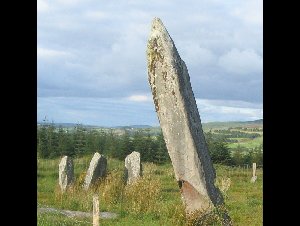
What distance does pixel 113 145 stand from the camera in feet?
87.0

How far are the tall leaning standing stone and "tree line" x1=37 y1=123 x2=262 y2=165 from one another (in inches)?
599

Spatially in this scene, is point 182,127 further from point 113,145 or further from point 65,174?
point 113,145

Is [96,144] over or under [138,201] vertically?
over

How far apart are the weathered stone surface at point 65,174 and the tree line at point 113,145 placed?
8360mm

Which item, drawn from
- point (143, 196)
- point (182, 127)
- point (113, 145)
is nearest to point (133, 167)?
point (143, 196)

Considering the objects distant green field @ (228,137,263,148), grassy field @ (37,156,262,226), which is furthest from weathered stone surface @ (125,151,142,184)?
distant green field @ (228,137,263,148)

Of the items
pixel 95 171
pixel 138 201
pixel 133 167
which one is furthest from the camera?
pixel 133 167

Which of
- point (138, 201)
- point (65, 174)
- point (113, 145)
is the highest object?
point (113, 145)

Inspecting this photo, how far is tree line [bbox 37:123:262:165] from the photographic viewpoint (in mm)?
26000

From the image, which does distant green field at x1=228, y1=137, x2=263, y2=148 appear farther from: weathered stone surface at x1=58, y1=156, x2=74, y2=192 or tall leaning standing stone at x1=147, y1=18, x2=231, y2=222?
tall leaning standing stone at x1=147, y1=18, x2=231, y2=222

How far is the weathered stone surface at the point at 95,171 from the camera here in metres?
16.1

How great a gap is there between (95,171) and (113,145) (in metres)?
10.3
